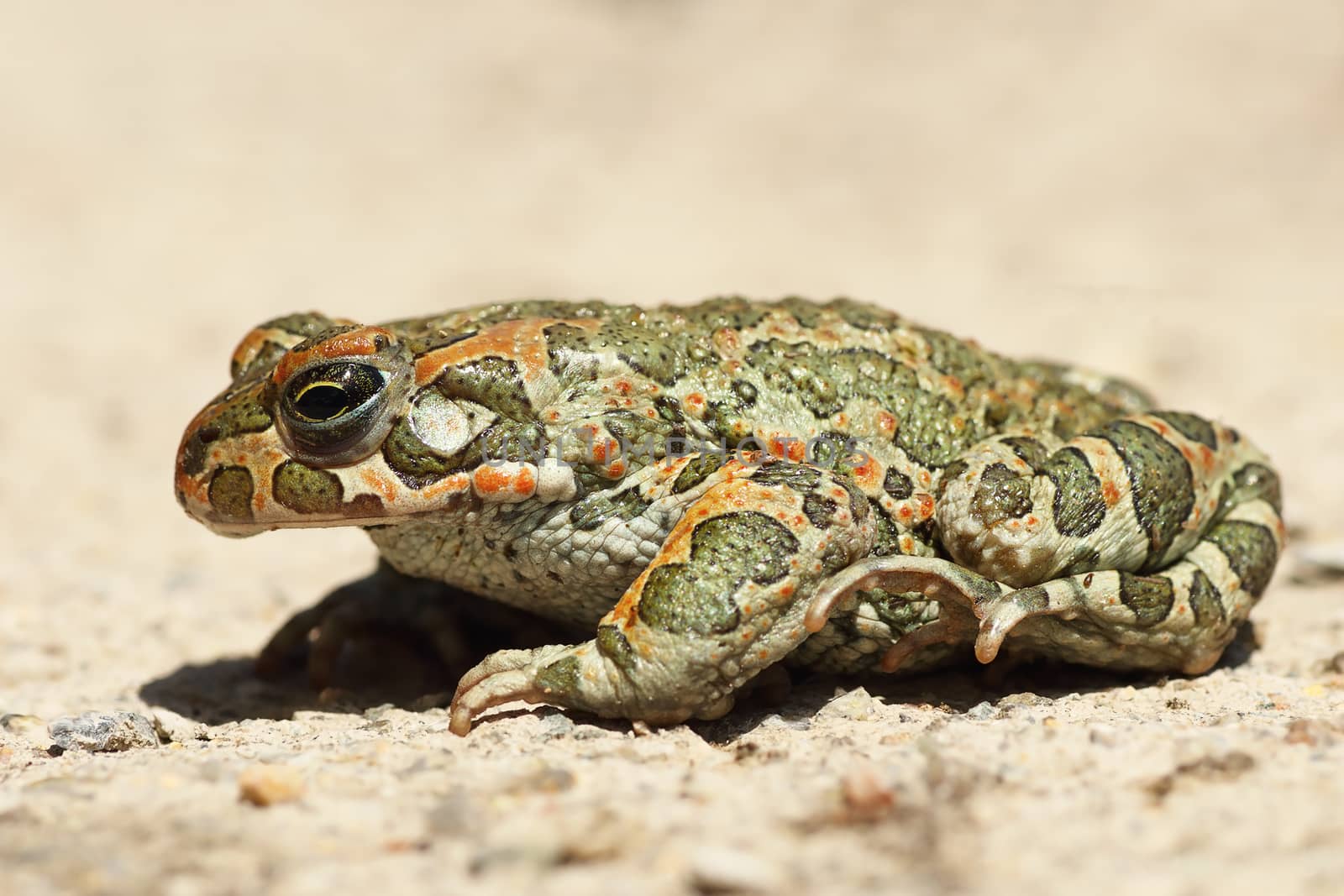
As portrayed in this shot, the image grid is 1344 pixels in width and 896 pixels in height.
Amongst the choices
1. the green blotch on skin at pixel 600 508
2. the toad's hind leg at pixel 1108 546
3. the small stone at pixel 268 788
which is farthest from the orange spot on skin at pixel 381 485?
the toad's hind leg at pixel 1108 546

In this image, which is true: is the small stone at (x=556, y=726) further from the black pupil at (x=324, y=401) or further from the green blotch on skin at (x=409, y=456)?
the black pupil at (x=324, y=401)

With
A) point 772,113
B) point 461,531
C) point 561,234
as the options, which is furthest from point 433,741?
point 772,113

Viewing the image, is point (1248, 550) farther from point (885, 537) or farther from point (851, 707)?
point (851, 707)

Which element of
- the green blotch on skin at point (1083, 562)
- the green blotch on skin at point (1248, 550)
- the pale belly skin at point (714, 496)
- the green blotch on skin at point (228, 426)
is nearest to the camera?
the pale belly skin at point (714, 496)

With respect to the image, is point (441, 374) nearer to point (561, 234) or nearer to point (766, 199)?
point (561, 234)

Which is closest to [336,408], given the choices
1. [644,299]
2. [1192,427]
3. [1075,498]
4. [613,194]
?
[1075,498]

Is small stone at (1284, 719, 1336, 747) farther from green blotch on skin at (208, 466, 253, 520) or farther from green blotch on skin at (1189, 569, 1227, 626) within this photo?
green blotch on skin at (208, 466, 253, 520)
